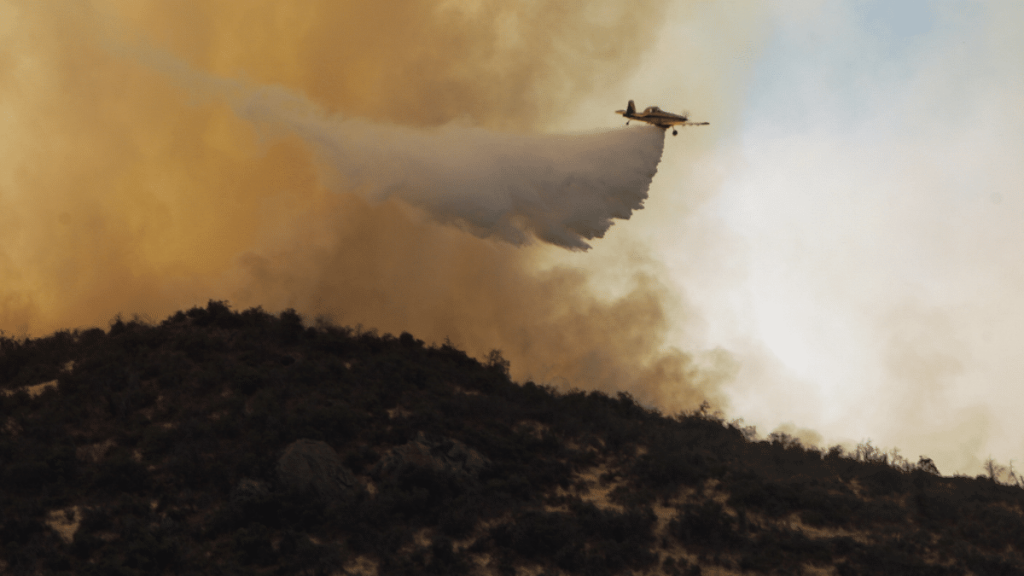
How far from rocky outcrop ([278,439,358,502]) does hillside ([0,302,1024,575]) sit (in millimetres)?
100

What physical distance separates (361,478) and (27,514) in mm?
14572

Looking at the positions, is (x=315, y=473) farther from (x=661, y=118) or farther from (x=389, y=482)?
(x=661, y=118)

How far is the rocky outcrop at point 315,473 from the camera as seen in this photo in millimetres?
44062

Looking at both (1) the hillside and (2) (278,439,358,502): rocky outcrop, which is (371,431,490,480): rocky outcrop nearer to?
(1) the hillside

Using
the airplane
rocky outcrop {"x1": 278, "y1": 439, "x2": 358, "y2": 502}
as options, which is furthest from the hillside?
the airplane

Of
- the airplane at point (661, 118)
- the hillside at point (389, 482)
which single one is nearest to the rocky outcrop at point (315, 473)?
the hillside at point (389, 482)

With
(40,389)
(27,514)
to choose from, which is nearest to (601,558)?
(27,514)

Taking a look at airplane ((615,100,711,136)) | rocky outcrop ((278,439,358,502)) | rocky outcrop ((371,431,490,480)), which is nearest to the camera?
rocky outcrop ((278,439,358,502))

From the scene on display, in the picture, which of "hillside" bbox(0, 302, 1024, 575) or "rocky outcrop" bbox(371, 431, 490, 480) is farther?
"rocky outcrop" bbox(371, 431, 490, 480)

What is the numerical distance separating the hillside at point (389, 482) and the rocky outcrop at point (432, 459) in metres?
0.10

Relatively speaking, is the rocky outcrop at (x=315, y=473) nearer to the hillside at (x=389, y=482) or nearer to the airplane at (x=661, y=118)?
the hillside at (x=389, y=482)

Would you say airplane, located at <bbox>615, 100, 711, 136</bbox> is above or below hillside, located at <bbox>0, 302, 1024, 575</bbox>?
above

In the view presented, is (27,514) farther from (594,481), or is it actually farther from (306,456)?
(594,481)

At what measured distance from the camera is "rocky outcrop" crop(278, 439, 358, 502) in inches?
1735
